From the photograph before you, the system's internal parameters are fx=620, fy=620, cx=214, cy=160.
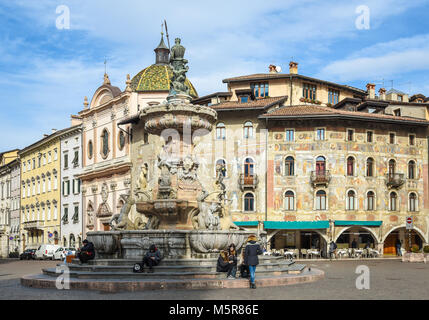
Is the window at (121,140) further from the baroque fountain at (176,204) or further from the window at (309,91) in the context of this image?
the baroque fountain at (176,204)

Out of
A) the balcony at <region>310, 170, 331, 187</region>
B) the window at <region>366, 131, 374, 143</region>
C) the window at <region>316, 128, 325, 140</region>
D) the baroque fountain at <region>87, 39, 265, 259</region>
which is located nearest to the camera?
the baroque fountain at <region>87, 39, 265, 259</region>

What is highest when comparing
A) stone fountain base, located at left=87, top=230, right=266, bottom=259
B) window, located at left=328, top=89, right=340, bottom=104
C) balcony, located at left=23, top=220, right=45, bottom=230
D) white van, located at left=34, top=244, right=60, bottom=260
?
window, located at left=328, top=89, right=340, bottom=104

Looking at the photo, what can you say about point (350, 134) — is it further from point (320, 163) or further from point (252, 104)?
point (252, 104)

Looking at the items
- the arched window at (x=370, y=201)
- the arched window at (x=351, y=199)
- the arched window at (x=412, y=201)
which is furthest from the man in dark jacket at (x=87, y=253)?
the arched window at (x=412, y=201)

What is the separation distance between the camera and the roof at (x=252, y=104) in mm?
45809

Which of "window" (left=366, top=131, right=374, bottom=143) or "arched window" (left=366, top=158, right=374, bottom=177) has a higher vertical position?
"window" (left=366, top=131, right=374, bottom=143)

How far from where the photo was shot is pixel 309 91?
53219mm

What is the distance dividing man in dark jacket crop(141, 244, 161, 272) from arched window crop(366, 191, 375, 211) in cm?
3218

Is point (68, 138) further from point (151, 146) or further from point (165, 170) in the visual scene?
point (165, 170)

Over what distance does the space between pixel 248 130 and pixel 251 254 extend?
106 feet

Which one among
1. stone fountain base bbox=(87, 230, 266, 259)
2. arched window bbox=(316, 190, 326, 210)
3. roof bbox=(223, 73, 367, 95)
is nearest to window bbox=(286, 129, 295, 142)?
arched window bbox=(316, 190, 326, 210)

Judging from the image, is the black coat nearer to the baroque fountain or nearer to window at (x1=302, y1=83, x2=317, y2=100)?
the baroque fountain

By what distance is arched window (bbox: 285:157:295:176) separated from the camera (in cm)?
4541
